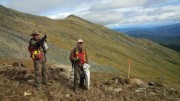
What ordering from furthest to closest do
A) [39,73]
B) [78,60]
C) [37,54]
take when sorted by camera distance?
[78,60], [39,73], [37,54]

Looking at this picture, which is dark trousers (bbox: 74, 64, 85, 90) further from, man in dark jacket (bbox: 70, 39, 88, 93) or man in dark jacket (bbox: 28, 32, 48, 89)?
man in dark jacket (bbox: 28, 32, 48, 89)

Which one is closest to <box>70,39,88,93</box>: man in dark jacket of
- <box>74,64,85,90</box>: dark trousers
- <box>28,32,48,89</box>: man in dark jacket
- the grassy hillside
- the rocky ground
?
<box>74,64,85,90</box>: dark trousers

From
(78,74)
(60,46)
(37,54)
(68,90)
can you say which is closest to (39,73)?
(37,54)

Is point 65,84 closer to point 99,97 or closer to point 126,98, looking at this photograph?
point 99,97

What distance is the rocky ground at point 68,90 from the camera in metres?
13.9

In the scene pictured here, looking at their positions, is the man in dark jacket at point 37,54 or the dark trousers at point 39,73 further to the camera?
the dark trousers at point 39,73

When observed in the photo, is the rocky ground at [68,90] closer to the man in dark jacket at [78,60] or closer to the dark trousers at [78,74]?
the dark trousers at [78,74]

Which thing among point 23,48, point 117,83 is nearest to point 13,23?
point 23,48

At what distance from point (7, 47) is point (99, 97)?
110 ft

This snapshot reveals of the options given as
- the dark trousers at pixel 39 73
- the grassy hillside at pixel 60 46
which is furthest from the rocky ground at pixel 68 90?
the grassy hillside at pixel 60 46

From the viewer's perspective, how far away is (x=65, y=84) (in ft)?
51.3

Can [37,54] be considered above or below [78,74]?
above

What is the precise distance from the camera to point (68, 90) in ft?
48.2

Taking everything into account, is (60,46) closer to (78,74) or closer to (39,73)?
(78,74)
